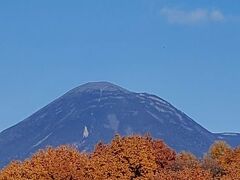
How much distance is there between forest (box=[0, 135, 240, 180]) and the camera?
9131 centimetres

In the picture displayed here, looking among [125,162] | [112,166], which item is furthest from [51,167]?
[125,162]

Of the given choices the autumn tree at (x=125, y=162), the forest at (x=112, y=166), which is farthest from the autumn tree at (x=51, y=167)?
the autumn tree at (x=125, y=162)

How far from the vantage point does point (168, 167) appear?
111875 millimetres

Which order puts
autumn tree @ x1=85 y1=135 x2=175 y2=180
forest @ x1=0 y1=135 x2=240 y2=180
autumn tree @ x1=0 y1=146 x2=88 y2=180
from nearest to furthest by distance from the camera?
autumn tree @ x1=0 y1=146 x2=88 y2=180, forest @ x1=0 y1=135 x2=240 y2=180, autumn tree @ x1=85 y1=135 x2=175 y2=180

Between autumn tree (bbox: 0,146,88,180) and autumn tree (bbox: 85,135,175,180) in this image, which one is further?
autumn tree (bbox: 85,135,175,180)

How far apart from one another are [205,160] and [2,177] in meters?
33.5

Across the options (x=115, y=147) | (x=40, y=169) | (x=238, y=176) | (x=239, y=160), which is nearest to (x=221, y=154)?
(x=239, y=160)

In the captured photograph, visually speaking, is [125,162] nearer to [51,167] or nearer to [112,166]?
[112,166]

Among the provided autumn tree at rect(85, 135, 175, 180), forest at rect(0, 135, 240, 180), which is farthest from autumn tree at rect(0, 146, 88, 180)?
autumn tree at rect(85, 135, 175, 180)

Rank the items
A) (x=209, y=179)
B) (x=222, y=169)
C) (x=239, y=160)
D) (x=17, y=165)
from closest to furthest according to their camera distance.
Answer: (x=209, y=179) < (x=17, y=165) < (x=222, y=169) < (x=239, y=160)

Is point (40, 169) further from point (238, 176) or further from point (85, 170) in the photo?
point (238, 176)

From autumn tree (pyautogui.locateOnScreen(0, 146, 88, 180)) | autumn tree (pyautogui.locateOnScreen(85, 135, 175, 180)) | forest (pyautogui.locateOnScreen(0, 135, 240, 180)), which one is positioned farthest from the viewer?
autumn tree (pyautogui.locateOnScreen(85, 135, 175, 180))

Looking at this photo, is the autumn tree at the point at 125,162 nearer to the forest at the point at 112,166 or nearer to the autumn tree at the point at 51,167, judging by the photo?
the forest at the point at 112,166

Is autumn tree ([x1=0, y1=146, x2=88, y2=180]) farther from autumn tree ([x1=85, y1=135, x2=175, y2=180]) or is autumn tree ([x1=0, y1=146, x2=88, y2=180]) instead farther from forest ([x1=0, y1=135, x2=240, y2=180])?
autumn tree ([x1=85, y1=135, x2=175, y2=180])
